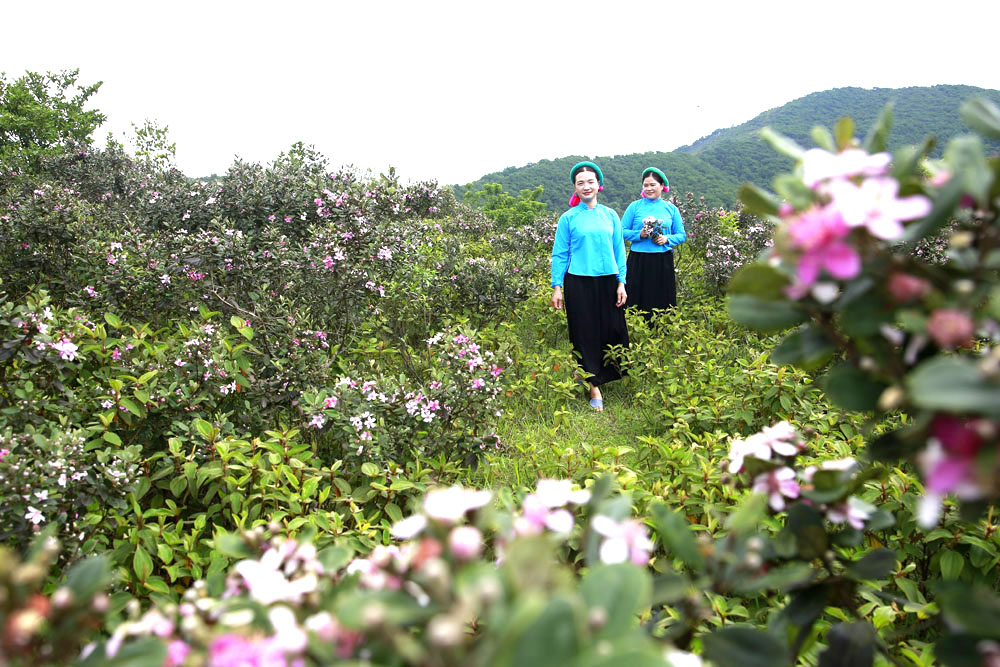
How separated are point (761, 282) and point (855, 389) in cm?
16

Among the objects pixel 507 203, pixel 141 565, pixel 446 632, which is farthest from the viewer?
pixel 507 203

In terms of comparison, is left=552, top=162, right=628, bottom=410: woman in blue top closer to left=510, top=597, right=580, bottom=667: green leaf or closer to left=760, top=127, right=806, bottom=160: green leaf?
left=760, top=127, right=806, bottom=160: green leaf

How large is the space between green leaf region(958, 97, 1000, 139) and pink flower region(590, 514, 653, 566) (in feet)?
2.11

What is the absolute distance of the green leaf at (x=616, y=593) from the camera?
518mm

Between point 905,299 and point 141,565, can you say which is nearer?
point 905,299

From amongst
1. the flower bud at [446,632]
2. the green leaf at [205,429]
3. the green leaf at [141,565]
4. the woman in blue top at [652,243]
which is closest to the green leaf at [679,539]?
the flower bud at [446,632]

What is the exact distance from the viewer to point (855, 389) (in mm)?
666

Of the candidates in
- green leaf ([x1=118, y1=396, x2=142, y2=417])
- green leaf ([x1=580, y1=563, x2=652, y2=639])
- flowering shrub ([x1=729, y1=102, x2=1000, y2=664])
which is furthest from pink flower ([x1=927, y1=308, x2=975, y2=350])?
green leaf ([x1=118, y1=396, x2=142, y2=417])

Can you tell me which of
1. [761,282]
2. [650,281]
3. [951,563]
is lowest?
[951,563]

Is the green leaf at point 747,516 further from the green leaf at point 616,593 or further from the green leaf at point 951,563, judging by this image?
the green leaf at point 951,563

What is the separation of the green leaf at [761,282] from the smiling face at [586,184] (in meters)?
3.93

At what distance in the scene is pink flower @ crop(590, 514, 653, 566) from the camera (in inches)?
26.3

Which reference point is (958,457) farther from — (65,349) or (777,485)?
(65,349)

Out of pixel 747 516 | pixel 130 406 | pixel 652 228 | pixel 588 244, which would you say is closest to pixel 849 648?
pixel 747 516
